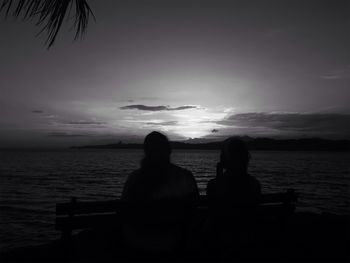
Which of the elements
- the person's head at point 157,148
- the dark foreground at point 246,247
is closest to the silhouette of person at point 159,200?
the person's head at point 157,148

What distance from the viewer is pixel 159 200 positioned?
3.16 metres

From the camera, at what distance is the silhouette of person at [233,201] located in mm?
3955

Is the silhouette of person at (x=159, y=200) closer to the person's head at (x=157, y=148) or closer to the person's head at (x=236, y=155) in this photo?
the person's head at (x=157, y=148)

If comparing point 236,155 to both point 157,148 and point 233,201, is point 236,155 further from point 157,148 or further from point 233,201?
point 157,148

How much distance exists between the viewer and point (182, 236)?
3322 mm

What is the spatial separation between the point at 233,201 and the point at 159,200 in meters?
1.24

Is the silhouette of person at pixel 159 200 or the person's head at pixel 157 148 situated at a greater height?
the person's head at pixel 157 148

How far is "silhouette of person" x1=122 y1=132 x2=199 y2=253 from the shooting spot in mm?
3162

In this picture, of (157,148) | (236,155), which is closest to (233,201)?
(236,155)

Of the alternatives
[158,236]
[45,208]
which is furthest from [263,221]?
[45,208]

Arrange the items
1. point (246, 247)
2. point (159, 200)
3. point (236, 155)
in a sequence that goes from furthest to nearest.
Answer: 1. point (246, 247)
2. point (236, 155)
3. point (159, 200)

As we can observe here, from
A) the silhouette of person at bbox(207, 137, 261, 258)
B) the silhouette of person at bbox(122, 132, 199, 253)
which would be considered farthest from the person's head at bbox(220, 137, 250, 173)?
the silhouette of person at bbox(122, 132, 199, 253)

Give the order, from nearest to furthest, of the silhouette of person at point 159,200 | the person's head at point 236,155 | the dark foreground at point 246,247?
the silhouette of person at point 159,200
the person's head at point 236,155
the dark foreground at point 246,247

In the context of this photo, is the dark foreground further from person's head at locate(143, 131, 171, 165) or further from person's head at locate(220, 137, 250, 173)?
person's head at locate(143, 131, 171, 165)
